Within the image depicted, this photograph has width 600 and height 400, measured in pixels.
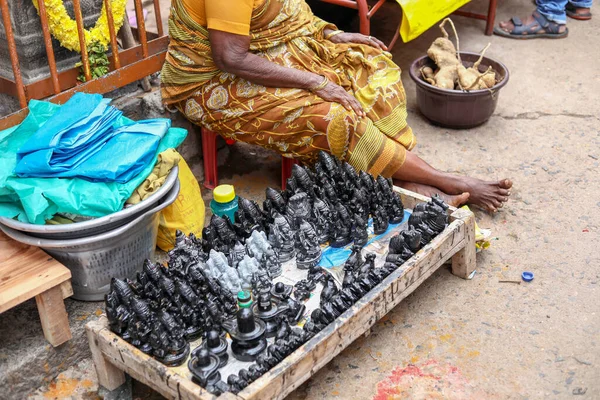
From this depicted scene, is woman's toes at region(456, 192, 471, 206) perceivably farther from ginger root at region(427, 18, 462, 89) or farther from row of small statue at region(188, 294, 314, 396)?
row of small statue at region(188, 294, 314, 396)

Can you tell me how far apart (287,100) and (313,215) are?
2.25 feet

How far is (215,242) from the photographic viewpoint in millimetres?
3041

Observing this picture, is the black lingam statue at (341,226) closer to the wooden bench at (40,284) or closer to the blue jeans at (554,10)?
the wooden bench at (40,284)

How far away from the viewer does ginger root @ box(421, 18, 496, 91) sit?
176 inches

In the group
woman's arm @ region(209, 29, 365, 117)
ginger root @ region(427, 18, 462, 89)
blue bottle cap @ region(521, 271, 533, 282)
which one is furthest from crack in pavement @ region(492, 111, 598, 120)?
blue bottle cap @ region(521, 271, 533, 282)

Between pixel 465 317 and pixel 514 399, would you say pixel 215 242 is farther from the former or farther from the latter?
pixel 514 399

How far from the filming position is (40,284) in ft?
8.78

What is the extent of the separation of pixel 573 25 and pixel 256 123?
13.0 ft

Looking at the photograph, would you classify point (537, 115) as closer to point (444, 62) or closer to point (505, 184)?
point (444, 62)

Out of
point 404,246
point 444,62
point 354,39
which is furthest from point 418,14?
point 404,246

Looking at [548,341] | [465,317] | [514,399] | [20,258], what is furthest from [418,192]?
[20,258]

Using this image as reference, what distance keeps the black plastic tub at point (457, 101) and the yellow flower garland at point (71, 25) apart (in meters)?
Answer: 2.00

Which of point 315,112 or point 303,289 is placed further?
point 315,112

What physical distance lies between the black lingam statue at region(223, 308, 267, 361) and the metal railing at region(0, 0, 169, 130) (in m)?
1.57
